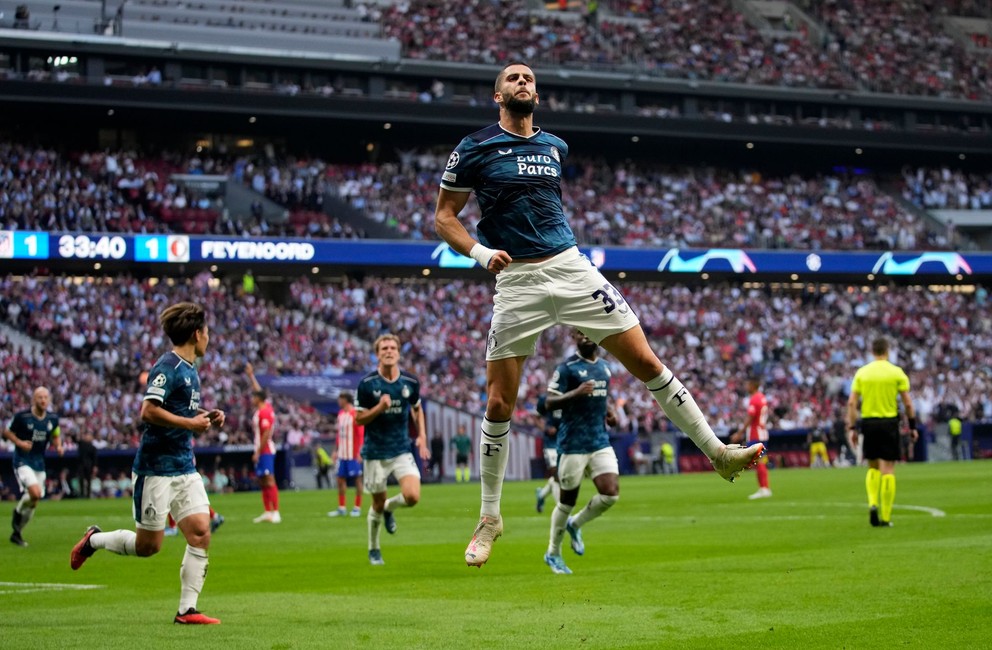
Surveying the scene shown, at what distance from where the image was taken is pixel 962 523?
17.8 m

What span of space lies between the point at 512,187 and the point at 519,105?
523 millimetres

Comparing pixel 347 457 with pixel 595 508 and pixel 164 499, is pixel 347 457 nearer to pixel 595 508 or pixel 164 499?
pixel 595 508

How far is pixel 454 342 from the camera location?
1841 inches

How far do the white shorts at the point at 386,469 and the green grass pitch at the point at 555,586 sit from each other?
1013 mm

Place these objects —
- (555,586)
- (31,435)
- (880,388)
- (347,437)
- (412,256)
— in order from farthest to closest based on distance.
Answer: (412,256), (347,437), (31,435), (880,388), (555,586)

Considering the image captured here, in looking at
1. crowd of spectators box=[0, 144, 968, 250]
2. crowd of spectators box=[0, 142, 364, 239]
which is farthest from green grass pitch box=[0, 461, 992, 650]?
crowd of spectators box=[0, 144, 968, 250]

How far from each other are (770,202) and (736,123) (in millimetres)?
4224

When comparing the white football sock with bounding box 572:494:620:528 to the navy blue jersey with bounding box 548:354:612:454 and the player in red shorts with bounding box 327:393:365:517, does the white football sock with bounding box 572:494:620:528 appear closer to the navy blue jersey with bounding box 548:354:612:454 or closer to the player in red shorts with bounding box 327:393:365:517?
the navy blue jersey with bounding box 548:354:612:454

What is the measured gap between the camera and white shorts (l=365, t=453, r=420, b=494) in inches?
622

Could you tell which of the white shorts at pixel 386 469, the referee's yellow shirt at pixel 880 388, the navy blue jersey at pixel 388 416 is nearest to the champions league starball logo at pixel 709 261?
the referee's yellow shirt at pixel 880 388

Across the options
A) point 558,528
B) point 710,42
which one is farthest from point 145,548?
point 710,42

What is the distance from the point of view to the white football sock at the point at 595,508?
14.5 m

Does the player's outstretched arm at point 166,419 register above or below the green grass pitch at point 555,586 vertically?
above

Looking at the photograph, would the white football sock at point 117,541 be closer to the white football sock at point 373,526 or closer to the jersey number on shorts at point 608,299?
the jersey number on shorts at point 608,299
